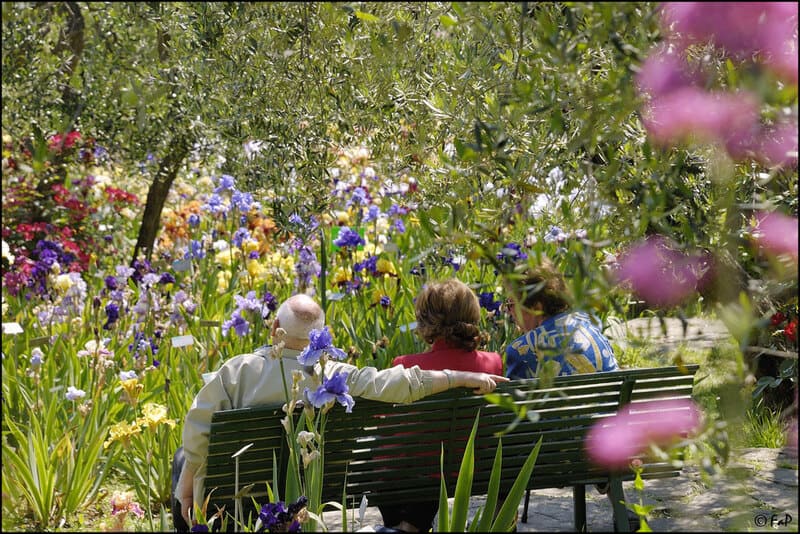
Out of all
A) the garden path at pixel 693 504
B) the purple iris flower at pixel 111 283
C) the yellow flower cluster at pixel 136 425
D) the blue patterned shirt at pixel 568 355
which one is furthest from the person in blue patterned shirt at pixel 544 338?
the purple iris flower at pixel 111 283

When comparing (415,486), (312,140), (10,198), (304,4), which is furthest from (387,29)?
→ (10,198)

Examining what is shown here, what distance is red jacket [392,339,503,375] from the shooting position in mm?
3477

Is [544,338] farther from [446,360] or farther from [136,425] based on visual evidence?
[136,425]

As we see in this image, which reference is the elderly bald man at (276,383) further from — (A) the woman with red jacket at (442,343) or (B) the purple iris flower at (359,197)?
(B) the purple iris flower at (359,197)

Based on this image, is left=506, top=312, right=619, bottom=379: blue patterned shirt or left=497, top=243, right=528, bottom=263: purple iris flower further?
left=506, top=312, right=619, bottom=379: blue patterned shirt

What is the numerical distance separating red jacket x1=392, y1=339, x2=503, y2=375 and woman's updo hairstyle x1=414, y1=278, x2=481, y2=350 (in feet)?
0.08

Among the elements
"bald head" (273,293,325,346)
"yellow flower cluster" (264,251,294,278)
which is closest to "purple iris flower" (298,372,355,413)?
"bald head" (273,293,325,346)

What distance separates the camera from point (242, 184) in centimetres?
438

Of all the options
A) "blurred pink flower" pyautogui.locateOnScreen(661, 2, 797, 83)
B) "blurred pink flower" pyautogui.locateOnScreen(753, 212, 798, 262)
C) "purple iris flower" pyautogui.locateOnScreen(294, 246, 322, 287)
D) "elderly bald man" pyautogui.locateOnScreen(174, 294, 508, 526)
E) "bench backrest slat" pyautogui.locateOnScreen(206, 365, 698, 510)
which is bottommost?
"bench backrest slat" pyautogui.locateOnScreen(206, 365, 698, 510)

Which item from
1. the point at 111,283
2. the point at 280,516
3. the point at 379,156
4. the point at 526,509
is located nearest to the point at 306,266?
the point at 111,283

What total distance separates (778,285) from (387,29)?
1.87m

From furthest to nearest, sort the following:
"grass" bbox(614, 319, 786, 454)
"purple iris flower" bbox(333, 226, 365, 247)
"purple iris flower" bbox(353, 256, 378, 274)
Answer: "purple iris flower" bbox(353, 256, 378, 274) → "purple iris flower" bbox(333, 226, 365, 247) → "grass" bbox(614, 319, 786, 454)

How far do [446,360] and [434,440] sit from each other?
0.30 meters

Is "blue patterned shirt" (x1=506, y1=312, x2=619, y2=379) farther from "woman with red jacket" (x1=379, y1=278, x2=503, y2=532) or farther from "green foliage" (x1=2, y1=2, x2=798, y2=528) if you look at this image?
"green foliage" (x1=2, y1=2, x2=798, y2=528)
